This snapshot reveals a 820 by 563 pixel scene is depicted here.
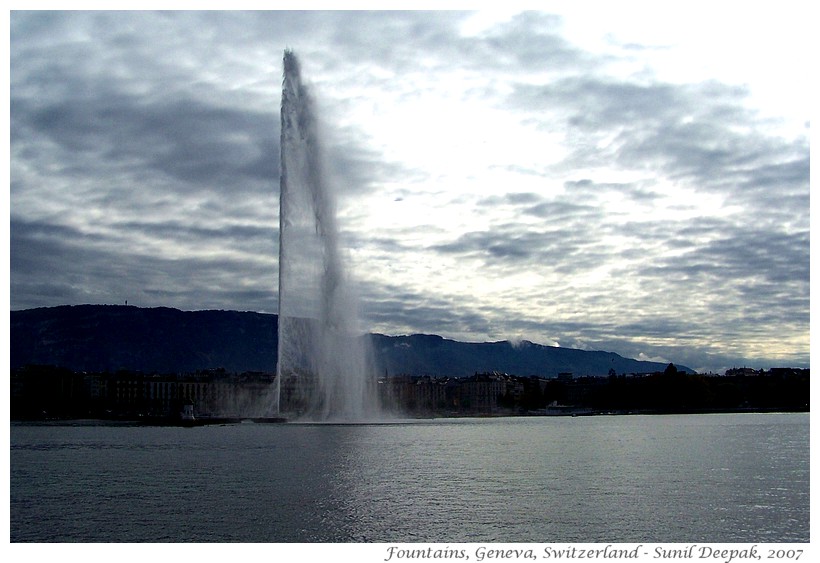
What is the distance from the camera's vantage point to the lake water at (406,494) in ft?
79.8

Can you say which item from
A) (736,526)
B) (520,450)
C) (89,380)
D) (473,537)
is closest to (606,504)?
(736,526)

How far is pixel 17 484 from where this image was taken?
3534 centimetres

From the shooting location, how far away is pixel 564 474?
38.6 meters

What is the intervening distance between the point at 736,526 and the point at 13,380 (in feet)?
435

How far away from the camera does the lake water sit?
2433cm

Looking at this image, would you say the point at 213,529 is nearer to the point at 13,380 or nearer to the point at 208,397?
the point at 13,380

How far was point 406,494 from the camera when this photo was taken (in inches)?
1238

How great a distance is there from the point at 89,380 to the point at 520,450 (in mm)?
129035

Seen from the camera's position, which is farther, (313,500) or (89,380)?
(89,380)

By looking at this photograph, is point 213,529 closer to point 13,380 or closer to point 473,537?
point 473,537
